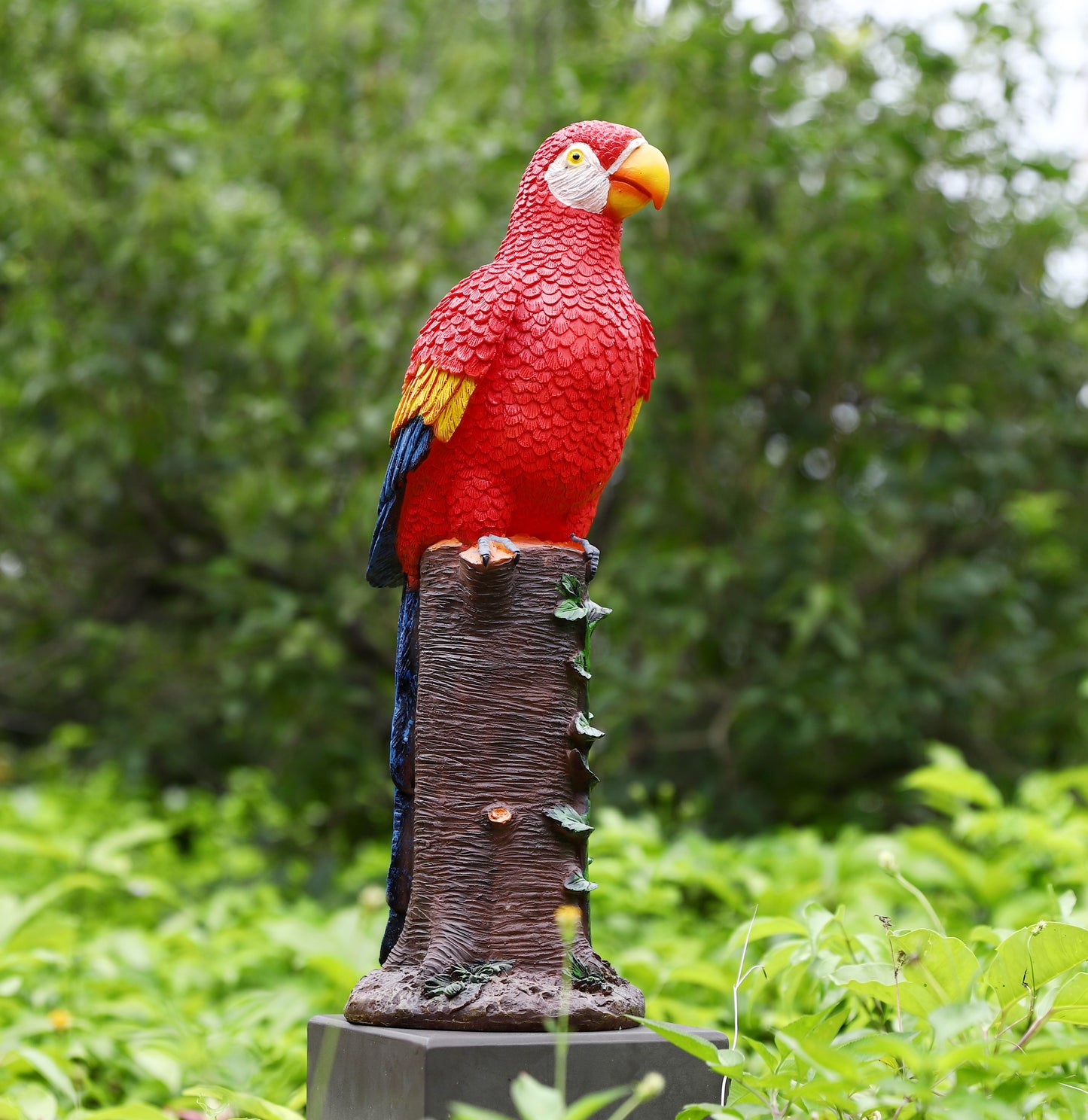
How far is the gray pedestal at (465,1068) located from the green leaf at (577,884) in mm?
267

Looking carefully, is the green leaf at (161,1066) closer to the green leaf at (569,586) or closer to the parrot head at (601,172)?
the green leaf at (569,586)

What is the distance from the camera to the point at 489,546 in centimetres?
241

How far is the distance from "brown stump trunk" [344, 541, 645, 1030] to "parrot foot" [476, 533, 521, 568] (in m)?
0.02

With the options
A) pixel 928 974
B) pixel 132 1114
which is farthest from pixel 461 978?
pixel 928 974

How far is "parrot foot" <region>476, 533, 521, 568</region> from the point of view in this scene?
240 centimetres

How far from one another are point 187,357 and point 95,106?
50.5 inches

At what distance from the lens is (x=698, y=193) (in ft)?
18.0

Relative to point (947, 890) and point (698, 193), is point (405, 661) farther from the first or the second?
point (698, 193)

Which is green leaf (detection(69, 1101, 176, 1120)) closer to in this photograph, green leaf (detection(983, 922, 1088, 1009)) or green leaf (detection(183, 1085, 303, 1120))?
green leaf (detection(183, 1085, 303, 1120))

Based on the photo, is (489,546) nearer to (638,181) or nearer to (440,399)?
(440,399)

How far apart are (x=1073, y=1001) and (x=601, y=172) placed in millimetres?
1821

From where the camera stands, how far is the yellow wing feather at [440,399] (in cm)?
249

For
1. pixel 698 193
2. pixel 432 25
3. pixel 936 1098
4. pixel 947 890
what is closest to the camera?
pixel 936 1098

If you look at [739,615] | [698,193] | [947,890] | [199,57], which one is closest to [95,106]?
[199,57]
